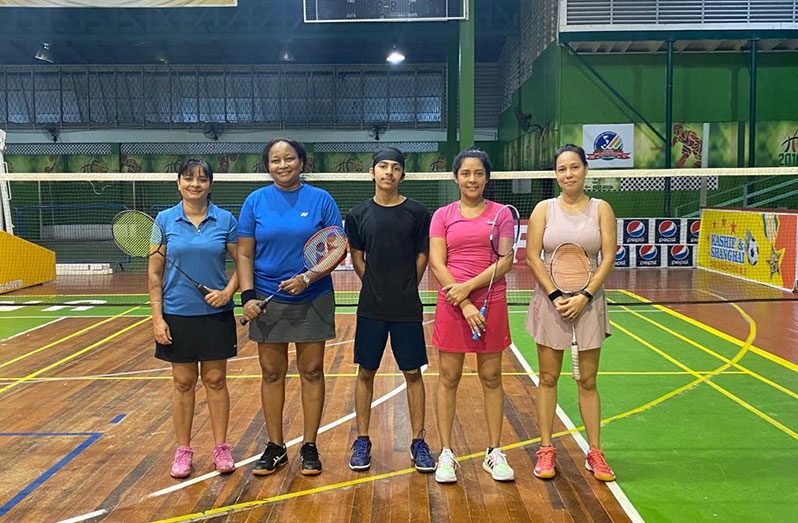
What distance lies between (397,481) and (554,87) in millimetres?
15979

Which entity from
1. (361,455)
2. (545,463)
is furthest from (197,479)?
(545,463)

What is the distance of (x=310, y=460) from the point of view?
4.35 m

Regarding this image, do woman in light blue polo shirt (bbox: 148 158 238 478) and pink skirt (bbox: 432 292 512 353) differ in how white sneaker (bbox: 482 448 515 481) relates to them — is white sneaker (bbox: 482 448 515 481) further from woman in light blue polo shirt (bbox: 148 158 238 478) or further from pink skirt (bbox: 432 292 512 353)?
woman in light blue polo shirt (bbox: 148 158 238 478)

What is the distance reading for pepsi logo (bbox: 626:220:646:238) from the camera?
16.8 m

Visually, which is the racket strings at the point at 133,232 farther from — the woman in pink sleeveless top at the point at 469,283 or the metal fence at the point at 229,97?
the metal fence at the point at 229,97

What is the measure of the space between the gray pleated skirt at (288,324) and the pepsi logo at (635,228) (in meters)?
14.2

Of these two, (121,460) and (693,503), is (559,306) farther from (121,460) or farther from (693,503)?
(121,460)

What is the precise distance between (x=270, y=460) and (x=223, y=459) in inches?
12.2

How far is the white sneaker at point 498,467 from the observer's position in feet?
13.7

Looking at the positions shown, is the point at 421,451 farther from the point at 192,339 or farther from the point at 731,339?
the point at 731,339

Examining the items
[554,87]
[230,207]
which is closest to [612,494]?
[554,87]

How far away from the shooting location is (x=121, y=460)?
4.66 metres

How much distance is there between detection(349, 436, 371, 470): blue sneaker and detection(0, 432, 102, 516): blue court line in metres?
2.03

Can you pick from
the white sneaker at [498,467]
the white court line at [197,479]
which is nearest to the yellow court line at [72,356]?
the white court line at [197,479]
